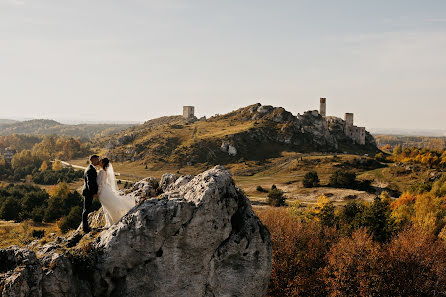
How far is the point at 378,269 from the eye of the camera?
25375 millimetres

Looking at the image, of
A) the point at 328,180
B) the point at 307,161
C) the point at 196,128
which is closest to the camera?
the point at 328,180

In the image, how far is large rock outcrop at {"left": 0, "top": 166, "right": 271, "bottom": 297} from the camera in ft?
32.8

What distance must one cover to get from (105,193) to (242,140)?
13903 centimetres

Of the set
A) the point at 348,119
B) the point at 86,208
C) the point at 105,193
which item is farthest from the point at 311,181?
the point at 348,119

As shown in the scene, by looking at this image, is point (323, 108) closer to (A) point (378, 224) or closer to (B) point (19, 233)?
(A) point (378, 224)

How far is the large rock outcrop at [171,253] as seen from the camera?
1000 cm

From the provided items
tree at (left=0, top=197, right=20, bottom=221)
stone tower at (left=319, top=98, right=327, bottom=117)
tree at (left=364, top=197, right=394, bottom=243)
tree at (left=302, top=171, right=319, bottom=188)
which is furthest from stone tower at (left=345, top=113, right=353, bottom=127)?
tree at (left=0, top=197, right=20, bottom=221)

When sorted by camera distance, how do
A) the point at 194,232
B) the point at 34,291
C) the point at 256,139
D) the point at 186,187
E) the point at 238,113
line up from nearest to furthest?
the point at 34,291 < the point at 194,232 < the point at 186,187 < the point at 256,139 < the point at 238,113

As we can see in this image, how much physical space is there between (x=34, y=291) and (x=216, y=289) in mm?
5623

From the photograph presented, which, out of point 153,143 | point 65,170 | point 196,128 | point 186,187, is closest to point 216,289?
point 186,187

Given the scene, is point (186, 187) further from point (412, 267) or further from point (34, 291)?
point (412, 267)

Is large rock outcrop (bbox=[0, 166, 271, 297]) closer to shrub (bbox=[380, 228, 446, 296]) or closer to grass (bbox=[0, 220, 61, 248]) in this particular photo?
grass (bbox=[0, 220, 61, 248])

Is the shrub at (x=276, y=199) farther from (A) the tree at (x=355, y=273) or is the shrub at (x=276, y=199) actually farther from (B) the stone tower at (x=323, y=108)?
(B) the stone tower at (x=323, y=108)

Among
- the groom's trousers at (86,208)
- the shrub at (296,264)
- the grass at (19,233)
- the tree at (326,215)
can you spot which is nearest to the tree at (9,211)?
the grass at (19,233)
